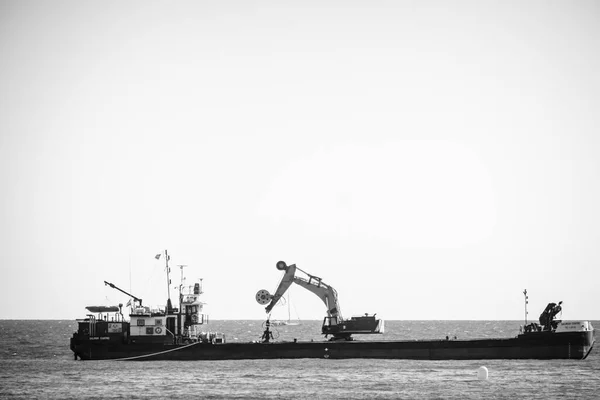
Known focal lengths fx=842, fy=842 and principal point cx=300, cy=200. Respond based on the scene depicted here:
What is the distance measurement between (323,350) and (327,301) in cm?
474

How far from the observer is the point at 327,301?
260 ft

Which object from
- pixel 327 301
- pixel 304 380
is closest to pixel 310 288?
pixel 327 301

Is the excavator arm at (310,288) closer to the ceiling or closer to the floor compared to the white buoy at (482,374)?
closer to the ceiling

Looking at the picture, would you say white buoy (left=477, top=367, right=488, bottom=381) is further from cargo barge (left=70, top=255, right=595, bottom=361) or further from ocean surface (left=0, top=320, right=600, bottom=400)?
cargo barge (left=70, top=255, right=595, bottom=361)

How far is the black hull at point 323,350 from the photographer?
249 feet

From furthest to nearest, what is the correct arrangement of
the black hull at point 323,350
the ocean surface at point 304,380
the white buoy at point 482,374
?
the black hull at point 323,350 < the white buoy at point 482,374 < the ocean surface at point 304,380

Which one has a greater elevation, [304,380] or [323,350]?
[323,350]

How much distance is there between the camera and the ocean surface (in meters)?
56.9

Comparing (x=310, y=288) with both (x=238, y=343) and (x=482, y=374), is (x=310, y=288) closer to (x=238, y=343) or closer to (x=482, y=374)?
(x=238, y=343)

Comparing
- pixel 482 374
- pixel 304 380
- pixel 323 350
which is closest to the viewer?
pixel 482 374

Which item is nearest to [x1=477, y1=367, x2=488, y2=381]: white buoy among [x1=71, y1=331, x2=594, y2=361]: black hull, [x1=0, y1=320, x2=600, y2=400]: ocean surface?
[x1=0, y1=320, x2=600, y2=400]: ocean surface

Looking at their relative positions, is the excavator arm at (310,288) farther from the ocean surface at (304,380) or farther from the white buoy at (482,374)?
the white buoy at (482,374)

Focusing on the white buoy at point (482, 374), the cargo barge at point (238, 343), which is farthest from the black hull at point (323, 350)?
the white buoy at point (482, 374)

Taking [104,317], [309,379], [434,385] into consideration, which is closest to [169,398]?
[309,379]
